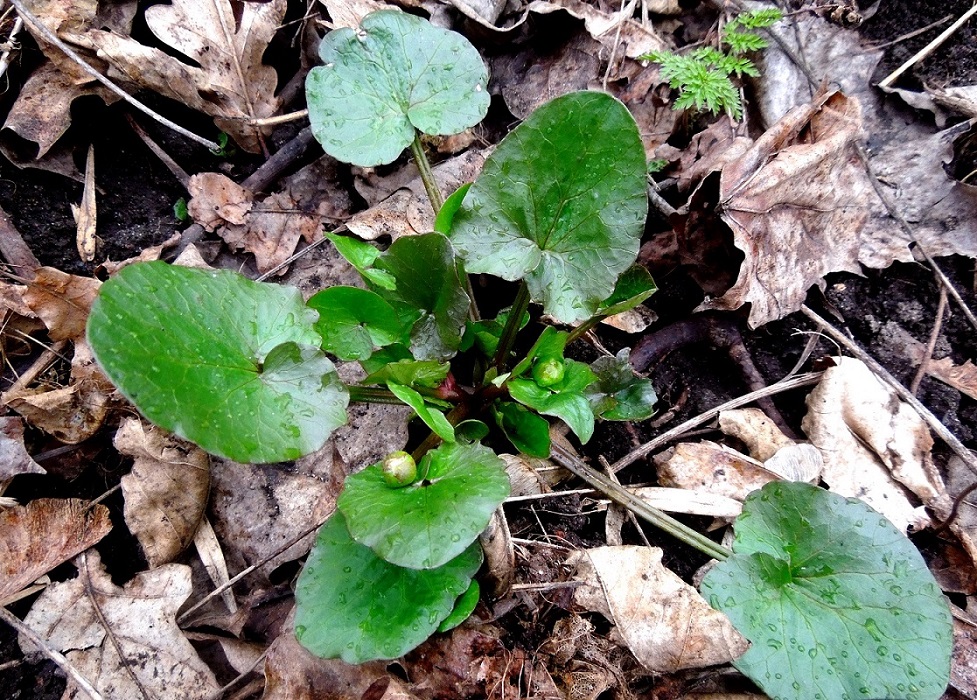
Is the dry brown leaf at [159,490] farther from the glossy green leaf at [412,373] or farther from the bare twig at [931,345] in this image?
the bare twig at [931,345]

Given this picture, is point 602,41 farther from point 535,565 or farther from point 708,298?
point 535,565

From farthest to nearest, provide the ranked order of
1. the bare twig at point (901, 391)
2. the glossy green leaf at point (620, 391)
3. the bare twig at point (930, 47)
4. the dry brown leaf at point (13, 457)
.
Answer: the bare twig at point (930, 47) → the bare twig at point (901, 391) → the glossy green leaf at point (620, 391) → the dry brown leaf at point (13, 457)

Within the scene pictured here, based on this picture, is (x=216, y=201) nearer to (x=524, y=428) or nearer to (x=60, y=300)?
(x=60, y=300)

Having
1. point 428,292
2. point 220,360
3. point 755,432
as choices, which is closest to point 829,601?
point 755,432

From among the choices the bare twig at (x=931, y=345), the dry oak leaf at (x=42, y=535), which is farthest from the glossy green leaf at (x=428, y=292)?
the bare twig at (x=931, y=345)

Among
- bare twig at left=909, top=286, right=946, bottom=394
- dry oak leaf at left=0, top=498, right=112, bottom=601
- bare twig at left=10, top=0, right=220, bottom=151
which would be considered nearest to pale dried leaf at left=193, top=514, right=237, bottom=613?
dry oak leaf at left=0, top=498, right=112, bottom=601

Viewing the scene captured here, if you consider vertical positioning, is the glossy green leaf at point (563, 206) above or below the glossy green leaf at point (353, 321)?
above
